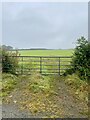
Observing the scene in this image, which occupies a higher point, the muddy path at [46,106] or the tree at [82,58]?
the tree at [82,58]

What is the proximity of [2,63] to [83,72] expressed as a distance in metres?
3.55

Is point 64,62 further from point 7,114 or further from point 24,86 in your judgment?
point 7,114

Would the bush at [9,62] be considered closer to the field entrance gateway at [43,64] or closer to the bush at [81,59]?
the field entrance gateway at [43,64]

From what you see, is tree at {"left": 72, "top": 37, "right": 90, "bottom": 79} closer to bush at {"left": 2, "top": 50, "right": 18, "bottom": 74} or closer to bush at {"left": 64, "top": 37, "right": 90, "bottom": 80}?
bush at {"left": 64, "top": 37, "right": 90, "bottom": 80}

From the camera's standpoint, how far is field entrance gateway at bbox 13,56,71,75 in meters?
12.9

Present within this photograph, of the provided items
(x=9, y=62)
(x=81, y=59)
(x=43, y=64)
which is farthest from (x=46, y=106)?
(x=43, y=64)

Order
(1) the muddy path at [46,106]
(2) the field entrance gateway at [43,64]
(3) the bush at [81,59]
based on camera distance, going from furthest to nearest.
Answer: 1. (2) the field entrance gateway at [43,64]
2. (3) the bush at [81,59]
3. (1) the muddy path at [46,106]

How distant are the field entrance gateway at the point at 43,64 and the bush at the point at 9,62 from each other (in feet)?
0.83

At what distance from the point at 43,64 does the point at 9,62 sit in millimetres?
1630

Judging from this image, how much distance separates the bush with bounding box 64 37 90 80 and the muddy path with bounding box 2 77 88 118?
260 centimetres

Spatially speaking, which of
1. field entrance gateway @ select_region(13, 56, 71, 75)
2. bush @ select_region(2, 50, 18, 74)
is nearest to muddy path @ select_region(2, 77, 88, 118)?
bush @ select_region(2, 50, 18, 74)

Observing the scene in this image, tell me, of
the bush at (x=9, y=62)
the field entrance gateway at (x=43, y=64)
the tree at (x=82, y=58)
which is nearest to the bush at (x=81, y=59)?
the tree at (x=82, y=58)

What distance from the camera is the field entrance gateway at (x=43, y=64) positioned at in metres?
12.9

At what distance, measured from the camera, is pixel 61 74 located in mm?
12750
